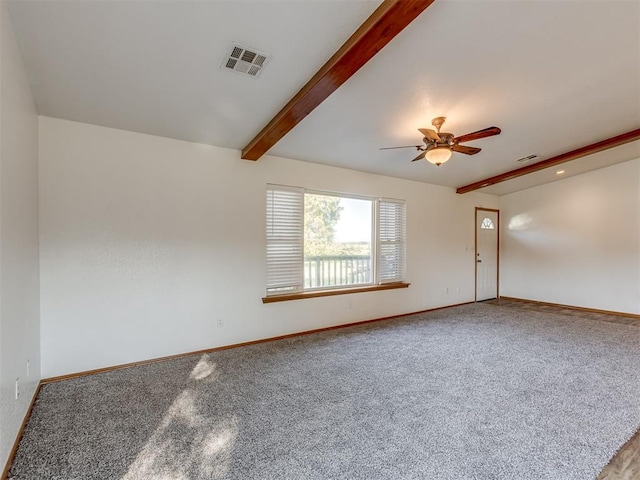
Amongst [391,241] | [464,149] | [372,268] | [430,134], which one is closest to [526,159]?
[464,149]

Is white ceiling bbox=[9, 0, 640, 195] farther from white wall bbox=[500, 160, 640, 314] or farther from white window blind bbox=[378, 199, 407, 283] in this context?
white wall bbox=[500, 160, 640, 314]

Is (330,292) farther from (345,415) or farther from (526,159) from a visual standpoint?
(526,159)

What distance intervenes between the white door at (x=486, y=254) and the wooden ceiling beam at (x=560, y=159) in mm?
1018

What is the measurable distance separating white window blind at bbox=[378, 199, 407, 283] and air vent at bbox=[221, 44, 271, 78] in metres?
3.24

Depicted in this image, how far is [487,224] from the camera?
688 centimetres

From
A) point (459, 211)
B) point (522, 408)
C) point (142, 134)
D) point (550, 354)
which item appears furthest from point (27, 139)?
point (459, 211)

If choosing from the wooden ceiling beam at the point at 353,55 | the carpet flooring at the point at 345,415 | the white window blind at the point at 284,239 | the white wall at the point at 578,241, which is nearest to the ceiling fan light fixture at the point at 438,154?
the wooden ceiling beam at the point at 353,55

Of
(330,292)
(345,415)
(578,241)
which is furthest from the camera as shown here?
(578,241)

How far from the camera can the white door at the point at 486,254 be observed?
21.8 ft

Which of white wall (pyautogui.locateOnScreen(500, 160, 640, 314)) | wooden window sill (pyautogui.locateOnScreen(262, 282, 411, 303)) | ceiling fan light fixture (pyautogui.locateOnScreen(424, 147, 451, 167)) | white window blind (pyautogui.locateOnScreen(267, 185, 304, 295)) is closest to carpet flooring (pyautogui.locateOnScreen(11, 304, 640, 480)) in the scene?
wooden window sill (pyautogui.locateOnScreen(262, 282, 411, 303))

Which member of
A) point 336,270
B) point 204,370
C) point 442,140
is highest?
point 442,140

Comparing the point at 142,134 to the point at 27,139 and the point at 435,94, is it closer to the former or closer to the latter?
the point at 27,139

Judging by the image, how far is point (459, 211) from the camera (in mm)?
6219

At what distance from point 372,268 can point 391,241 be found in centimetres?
62
